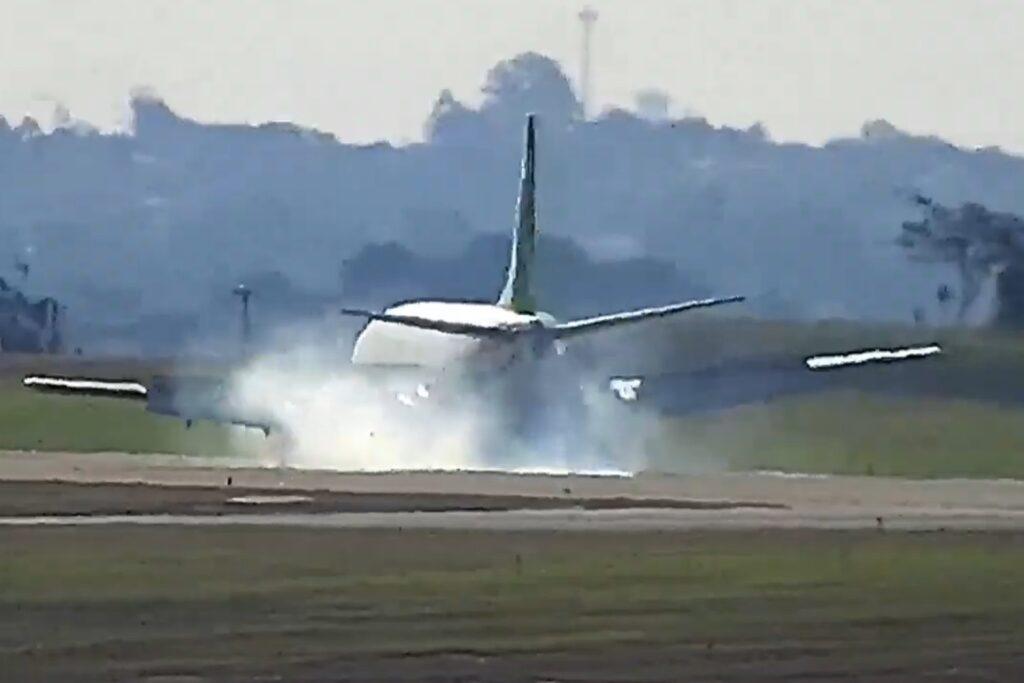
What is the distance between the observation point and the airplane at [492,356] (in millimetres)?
65688

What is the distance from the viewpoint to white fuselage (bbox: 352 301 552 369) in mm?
65938

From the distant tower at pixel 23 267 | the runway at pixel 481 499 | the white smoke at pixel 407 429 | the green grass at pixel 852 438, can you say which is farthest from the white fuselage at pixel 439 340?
the distant tower at pixel 23 267

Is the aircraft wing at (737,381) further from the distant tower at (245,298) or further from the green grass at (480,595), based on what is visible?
the green grass at (480,595)

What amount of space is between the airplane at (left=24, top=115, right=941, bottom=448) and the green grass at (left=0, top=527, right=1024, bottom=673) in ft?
76.2

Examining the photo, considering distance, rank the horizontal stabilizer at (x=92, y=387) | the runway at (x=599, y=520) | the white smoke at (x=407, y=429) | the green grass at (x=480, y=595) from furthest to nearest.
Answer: the horizontal stabilizer at (x=92, y=387) → the white smoke at (x=407, y=429) → the runway at (x=599, y=520) → the green grass at (x=480, y=595)

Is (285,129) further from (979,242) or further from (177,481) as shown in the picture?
(177,481)

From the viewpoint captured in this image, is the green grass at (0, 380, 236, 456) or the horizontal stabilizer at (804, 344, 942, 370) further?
the green grass at (0, 380, 236, 456)

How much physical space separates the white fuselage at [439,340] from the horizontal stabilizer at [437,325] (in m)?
0.28

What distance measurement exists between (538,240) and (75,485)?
26529 millimetres

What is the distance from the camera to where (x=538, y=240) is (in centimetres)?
7712

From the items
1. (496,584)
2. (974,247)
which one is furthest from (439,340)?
(496,584)

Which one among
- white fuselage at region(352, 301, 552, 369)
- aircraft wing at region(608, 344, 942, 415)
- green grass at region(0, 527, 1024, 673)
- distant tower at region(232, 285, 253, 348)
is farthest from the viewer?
distant tower at region(232, 285, 253, 348)

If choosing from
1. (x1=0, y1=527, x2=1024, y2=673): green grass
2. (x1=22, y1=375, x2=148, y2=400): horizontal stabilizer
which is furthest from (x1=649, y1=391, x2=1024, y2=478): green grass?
(x1=0, y1=527, x2=1024, y2=673): green grass

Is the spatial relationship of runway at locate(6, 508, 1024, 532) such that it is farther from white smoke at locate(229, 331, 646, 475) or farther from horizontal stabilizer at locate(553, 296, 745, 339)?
white smoke at locate(229, 331, 646, 475)
